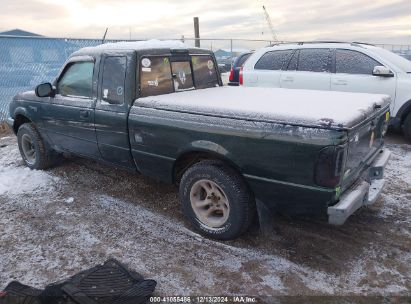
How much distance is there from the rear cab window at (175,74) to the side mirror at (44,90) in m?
1.65

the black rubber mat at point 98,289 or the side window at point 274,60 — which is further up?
the side window at point 274,60

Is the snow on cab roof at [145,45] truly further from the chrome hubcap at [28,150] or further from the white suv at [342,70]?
the white suv at [342,70]

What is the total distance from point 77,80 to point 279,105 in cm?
271

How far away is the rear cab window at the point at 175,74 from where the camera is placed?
3.96 metres

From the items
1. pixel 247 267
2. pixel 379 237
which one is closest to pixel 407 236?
pixel 379 237

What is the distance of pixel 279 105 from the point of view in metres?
3.22

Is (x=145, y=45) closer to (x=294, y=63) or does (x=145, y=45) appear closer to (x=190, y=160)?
(x=190, y=160)

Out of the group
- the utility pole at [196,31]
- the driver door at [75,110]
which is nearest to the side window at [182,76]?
the driver door at [75,110]

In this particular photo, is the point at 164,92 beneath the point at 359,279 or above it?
above

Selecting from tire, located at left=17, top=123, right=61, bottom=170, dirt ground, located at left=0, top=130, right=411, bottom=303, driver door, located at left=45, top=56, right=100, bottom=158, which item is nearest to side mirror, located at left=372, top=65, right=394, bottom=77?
dirt ground, located at left=0, top=130, right=411, bottom=303

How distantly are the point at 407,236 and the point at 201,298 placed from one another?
2171 mm

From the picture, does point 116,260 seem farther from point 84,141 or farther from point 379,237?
point 379,237

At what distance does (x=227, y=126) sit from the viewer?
3.07 meters

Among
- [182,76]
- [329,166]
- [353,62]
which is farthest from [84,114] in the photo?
[353,62]
